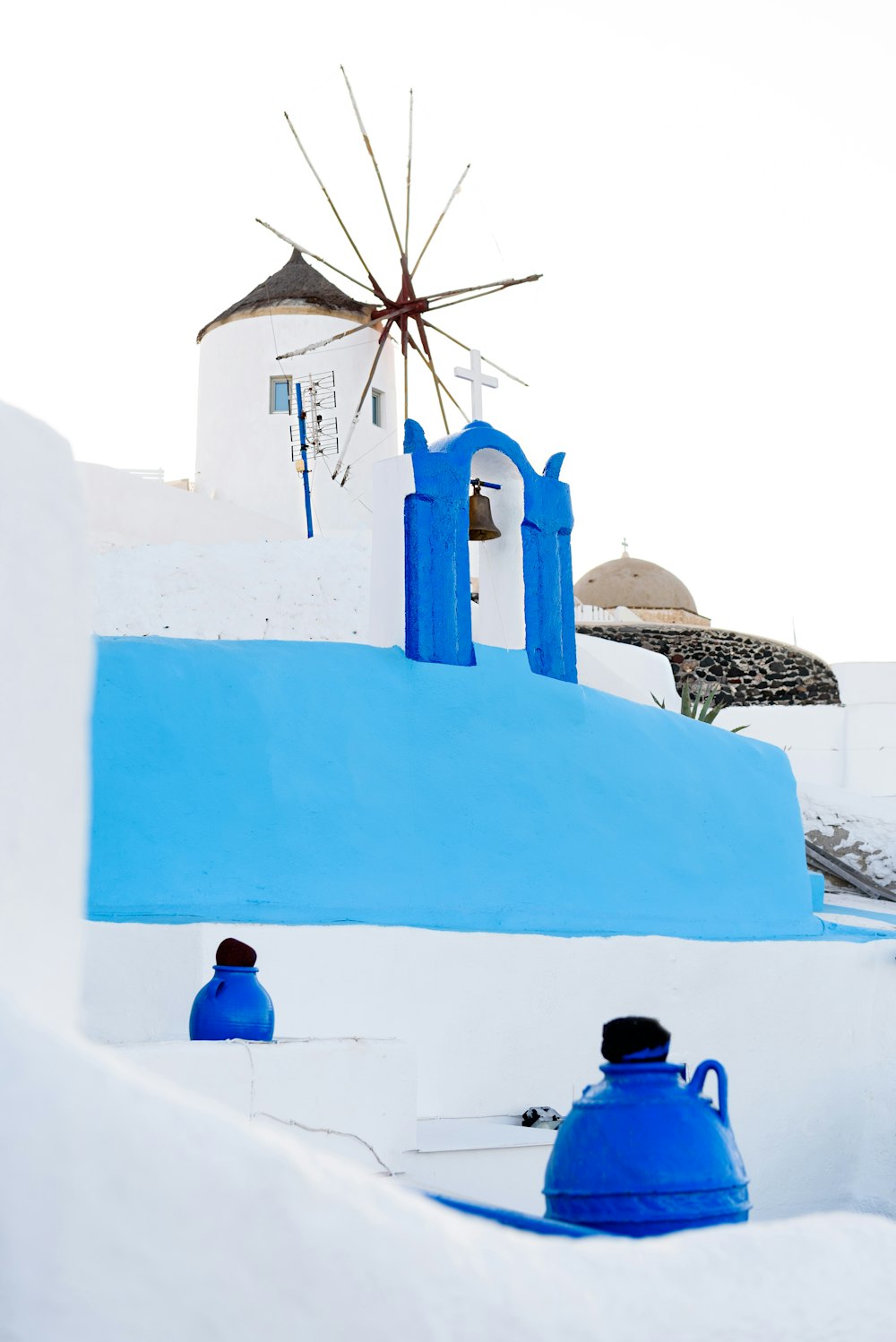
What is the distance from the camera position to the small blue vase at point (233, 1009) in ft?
13.4

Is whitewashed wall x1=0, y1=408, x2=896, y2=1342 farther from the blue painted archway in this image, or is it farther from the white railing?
the white railing

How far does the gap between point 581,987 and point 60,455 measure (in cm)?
368

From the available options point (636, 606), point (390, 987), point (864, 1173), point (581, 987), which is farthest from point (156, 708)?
point (636, 606)

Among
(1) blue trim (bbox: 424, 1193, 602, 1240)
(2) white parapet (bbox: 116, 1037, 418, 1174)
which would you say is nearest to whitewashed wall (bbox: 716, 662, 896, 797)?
(2) white parapet (bbox: 116, 1037, 418, 1174)

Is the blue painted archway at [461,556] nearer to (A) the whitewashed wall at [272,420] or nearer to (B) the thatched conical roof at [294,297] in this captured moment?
(A) the whitewashed wall at [272,420]

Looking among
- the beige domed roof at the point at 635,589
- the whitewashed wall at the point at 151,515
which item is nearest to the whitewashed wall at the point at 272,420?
the whitewashed wall at the point at 151,515

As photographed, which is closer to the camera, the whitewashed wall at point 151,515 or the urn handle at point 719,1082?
the urn handle at point 719,1082

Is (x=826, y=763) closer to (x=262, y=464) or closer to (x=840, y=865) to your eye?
(x=840, y=865)

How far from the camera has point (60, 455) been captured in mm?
2967

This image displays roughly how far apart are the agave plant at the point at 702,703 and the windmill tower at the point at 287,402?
418 cm

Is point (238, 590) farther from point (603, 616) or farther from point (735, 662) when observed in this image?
point (603, 616)

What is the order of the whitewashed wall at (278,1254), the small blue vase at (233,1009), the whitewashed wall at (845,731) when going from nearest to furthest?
1. the whitewashed wall at (278,1254)
2. the small blue vase at (233,1009)
3. the whitewashed wall at (845,731)

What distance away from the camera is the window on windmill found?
57.0 feet

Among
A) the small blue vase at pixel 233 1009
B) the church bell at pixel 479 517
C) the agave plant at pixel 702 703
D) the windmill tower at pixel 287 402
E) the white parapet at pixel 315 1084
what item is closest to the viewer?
the white parapet at pixel 315 1084
